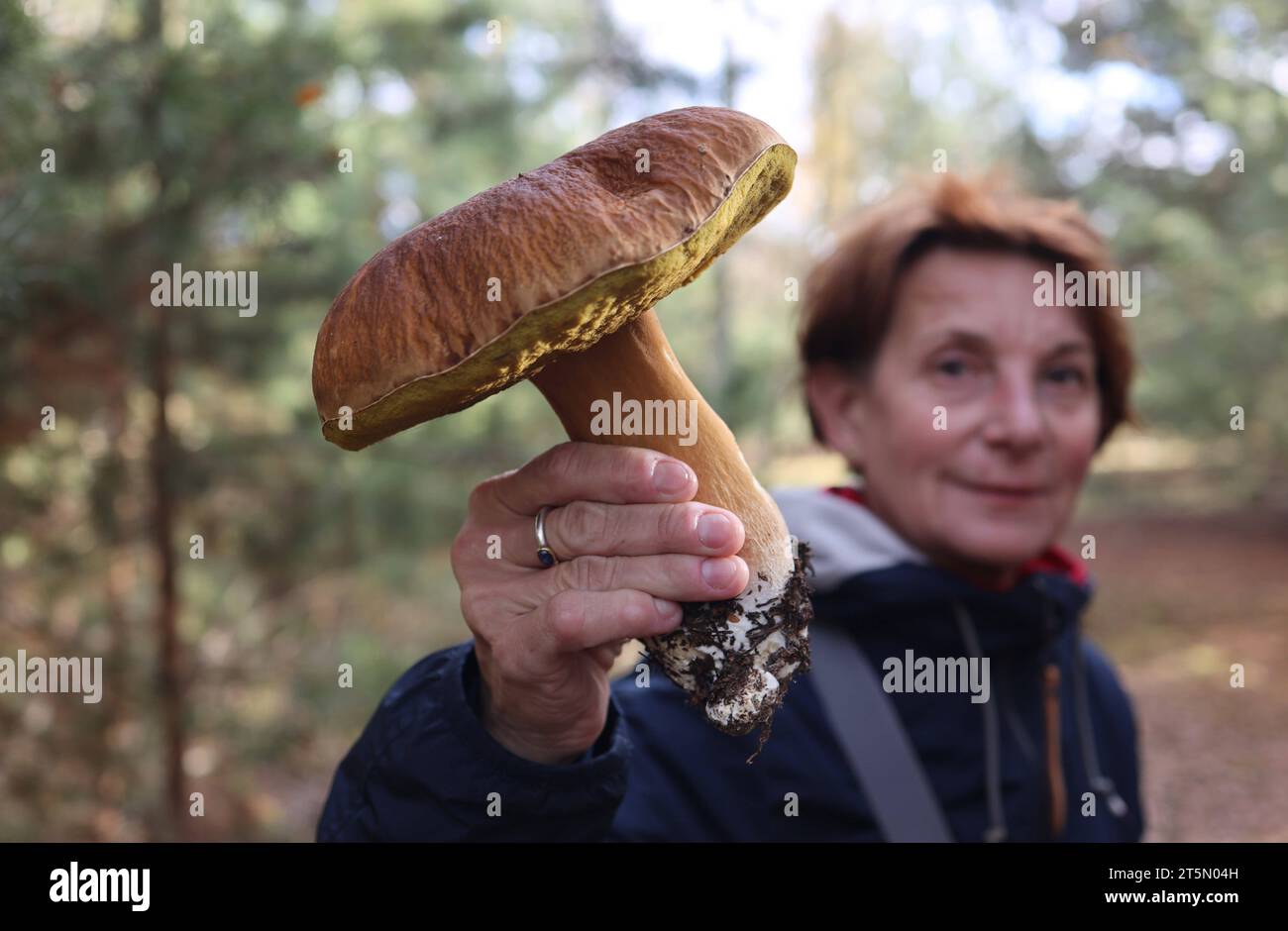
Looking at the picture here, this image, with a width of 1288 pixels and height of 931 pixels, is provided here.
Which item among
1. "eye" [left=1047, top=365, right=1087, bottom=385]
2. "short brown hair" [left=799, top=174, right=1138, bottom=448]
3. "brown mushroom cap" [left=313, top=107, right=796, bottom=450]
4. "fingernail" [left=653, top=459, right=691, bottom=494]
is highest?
"short brown hair" [left=799, top=174, right=1138, bottom=448]

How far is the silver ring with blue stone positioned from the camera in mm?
1068

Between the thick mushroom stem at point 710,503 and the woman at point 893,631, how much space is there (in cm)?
9

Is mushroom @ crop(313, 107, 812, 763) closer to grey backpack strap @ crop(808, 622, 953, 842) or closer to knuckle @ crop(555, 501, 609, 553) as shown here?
knuckle @ crop(555, 501, 609, 553)

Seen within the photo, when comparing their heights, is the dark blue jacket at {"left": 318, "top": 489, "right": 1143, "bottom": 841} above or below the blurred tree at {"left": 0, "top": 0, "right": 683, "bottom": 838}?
below

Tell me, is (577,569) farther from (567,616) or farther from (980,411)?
(980,411)

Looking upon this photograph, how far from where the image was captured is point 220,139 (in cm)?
257

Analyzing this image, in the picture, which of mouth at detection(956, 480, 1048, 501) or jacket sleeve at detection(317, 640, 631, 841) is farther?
mouth at detection(956, 480, 1048, 501)

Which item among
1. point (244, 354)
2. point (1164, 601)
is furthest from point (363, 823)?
point (1164, 601)

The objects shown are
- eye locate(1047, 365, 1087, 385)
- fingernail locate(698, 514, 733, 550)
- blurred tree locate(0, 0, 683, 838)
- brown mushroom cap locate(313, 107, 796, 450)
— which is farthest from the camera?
blurred tree locate(0, 0, 683, 838)

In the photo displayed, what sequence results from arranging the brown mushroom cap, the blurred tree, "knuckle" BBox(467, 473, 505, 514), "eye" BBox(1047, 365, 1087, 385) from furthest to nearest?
1. the blurred tree
2. "eye" BBox(1047, 365, 1087, 385)
3. "knuckle" BBox(467, 473, 505, 514)
4. the brown mushroom cap

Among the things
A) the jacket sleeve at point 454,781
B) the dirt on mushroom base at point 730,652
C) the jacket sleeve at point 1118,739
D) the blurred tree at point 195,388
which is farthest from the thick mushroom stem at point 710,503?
the jacket sleeve at point 1118,739

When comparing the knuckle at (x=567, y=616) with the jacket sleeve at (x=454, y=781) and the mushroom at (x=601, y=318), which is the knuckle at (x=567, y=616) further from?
the jacket sleeve at (x=454, y=781)

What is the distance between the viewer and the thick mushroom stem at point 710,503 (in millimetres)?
1036

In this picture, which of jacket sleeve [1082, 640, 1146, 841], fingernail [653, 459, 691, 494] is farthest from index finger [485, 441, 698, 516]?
jacket sleeve [1082, 640, 1146, 841]
